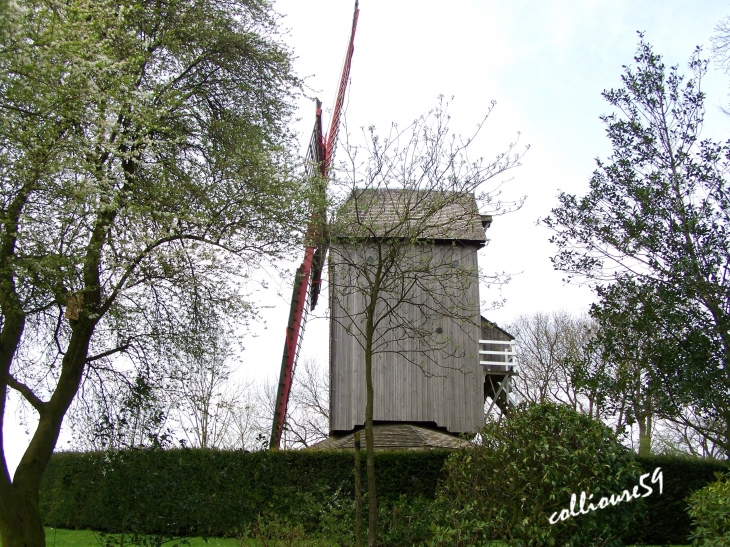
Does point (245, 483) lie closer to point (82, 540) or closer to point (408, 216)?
point (82, 540)

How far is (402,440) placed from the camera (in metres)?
17.1

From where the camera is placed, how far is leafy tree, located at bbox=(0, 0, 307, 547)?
8.61 meters

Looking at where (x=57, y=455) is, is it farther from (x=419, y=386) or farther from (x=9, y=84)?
(x=9, y=84)

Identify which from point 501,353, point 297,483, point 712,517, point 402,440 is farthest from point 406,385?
point 712,517

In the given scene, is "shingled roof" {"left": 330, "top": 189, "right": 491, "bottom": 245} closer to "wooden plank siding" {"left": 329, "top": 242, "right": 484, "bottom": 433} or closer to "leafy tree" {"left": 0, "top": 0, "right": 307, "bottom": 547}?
"leafy tree" {"left": 0, "top": 0, "right": 307, "bottom": 547}

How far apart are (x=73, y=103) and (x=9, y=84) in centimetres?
78

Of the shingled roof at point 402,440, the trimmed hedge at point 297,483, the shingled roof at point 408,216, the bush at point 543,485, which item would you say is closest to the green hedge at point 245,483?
the trimmed hedge at point 297,483

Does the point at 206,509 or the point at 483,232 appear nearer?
the point at 206,509

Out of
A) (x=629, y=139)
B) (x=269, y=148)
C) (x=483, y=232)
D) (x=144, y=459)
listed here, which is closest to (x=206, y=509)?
(x=144, y=459)

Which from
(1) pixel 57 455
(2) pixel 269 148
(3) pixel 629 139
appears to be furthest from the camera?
(1) pixel 57 455

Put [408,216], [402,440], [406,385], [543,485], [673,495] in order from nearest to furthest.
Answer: [543,485]
[408,216]
[673,495]
[402,440]
[406,385]

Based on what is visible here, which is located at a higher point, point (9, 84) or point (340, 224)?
point (9, 84)

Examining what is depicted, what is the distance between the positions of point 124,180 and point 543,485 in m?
7.07

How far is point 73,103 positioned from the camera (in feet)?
28.5
